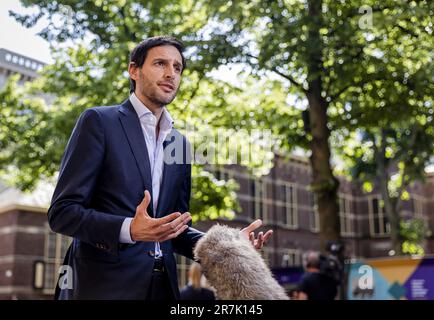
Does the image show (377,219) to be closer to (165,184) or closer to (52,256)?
(52,256)

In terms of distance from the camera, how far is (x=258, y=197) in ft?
92.7

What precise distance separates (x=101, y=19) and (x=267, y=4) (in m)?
3.29

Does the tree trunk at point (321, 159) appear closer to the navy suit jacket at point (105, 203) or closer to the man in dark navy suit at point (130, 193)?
the man in dark navy suit at point (130, 193)

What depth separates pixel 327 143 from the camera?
10484 millimetres

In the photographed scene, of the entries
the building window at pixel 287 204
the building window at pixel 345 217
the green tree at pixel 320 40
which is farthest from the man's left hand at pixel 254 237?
the building window at pixel 345 217

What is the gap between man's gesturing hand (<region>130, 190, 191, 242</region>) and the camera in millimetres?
1435

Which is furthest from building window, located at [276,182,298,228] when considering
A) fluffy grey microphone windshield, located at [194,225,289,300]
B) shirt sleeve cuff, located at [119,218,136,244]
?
fluffy grey microphone windshield, located at [194,225,289,300]

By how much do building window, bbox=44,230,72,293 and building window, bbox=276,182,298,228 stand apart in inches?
467

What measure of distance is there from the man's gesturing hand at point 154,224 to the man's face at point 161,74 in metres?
0.44

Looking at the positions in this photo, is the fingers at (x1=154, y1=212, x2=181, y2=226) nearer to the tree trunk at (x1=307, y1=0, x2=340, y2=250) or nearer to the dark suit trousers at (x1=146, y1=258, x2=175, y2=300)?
the dark suit trousers at (x1=146, y1=258, x2=175, y2=300)

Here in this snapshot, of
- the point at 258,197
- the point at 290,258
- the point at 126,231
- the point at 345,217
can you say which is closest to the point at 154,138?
the point at 126,231

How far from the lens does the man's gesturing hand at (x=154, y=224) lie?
4.71ft

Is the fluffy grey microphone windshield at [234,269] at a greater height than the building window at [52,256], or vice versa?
the building window at [52,256]
